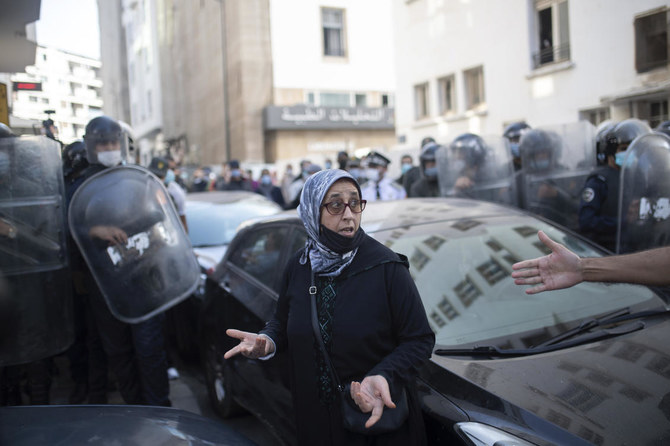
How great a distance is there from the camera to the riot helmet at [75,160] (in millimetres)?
4281

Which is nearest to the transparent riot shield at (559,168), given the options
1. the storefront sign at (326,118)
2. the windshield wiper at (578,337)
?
the windshield wiper at (578,337)

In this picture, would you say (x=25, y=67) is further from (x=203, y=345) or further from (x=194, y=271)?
(x=203, y=345)

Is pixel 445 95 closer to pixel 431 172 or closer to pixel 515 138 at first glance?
pixel 515 138

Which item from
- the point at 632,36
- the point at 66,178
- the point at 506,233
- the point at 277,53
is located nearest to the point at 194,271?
the point at 66,178

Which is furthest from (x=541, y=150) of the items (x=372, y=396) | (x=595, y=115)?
(x=595, y=115)

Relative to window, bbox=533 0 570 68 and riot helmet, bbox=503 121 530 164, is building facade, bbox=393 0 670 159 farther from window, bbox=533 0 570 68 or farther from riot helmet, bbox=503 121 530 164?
riot helmet, bbox=503 121 530 164

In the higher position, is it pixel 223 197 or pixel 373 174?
pixel 373 174

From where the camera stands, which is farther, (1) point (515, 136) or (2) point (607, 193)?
(1) point (515, 136)

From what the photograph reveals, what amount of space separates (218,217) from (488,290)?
4.56 metres

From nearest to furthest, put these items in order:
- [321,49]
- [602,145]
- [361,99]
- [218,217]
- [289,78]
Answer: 1. [602,145]
2. [218,217]
3. [289,78]
4. [321,49]
5. [361,99]

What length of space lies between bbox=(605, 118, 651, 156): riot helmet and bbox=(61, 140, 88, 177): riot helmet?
382cm

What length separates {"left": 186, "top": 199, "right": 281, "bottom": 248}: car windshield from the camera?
6840 millimetres

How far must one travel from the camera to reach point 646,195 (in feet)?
12.1

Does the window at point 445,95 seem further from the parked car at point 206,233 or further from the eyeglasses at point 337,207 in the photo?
the eyeglasses at point 337,207
